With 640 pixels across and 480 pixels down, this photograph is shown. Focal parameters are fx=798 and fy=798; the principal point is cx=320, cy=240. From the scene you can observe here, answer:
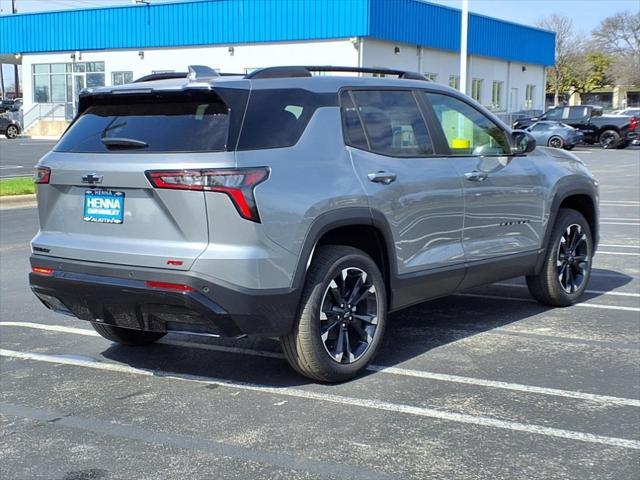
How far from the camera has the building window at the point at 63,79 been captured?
4325cm

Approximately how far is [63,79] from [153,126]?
42908 mm

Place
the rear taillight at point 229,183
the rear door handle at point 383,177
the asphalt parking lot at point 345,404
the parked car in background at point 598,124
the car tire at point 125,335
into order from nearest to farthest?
the asphalt parking lot at point 345,404 → the rear taillight at point 229,183 → the rear door handle at point 383,177 → the car tire at point 125,335 → the parked car in background at point 598,124

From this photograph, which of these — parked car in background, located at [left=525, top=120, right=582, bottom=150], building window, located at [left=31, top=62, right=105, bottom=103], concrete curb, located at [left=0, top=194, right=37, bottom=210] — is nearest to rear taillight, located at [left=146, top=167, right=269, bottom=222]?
concrete curb, located at [left=0, top=194, right=37, bottom=210]

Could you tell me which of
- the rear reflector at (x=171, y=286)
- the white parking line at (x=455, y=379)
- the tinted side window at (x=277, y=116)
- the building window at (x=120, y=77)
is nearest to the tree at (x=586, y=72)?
the building window at (x=120, y=77)

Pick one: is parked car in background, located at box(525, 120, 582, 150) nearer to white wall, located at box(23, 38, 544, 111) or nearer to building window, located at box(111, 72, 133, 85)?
white wall, located at box(23, 38, 544, 111)

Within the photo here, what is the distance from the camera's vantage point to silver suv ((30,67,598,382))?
4312mm

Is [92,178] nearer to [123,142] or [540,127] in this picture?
[123,142]

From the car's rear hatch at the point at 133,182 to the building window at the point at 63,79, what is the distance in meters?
40.0

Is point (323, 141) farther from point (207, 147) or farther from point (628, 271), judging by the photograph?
point (628, 271)

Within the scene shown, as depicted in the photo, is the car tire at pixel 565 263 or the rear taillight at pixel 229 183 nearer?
the rear taillight at pixel 229 183

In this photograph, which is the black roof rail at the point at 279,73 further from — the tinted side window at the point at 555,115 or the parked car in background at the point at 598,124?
the tinted side window at the point at 555,115

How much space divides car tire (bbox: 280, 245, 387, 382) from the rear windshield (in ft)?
3.20

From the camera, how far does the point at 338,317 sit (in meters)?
4.86

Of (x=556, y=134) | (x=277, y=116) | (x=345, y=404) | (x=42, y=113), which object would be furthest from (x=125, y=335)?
(x=42, y=113)
